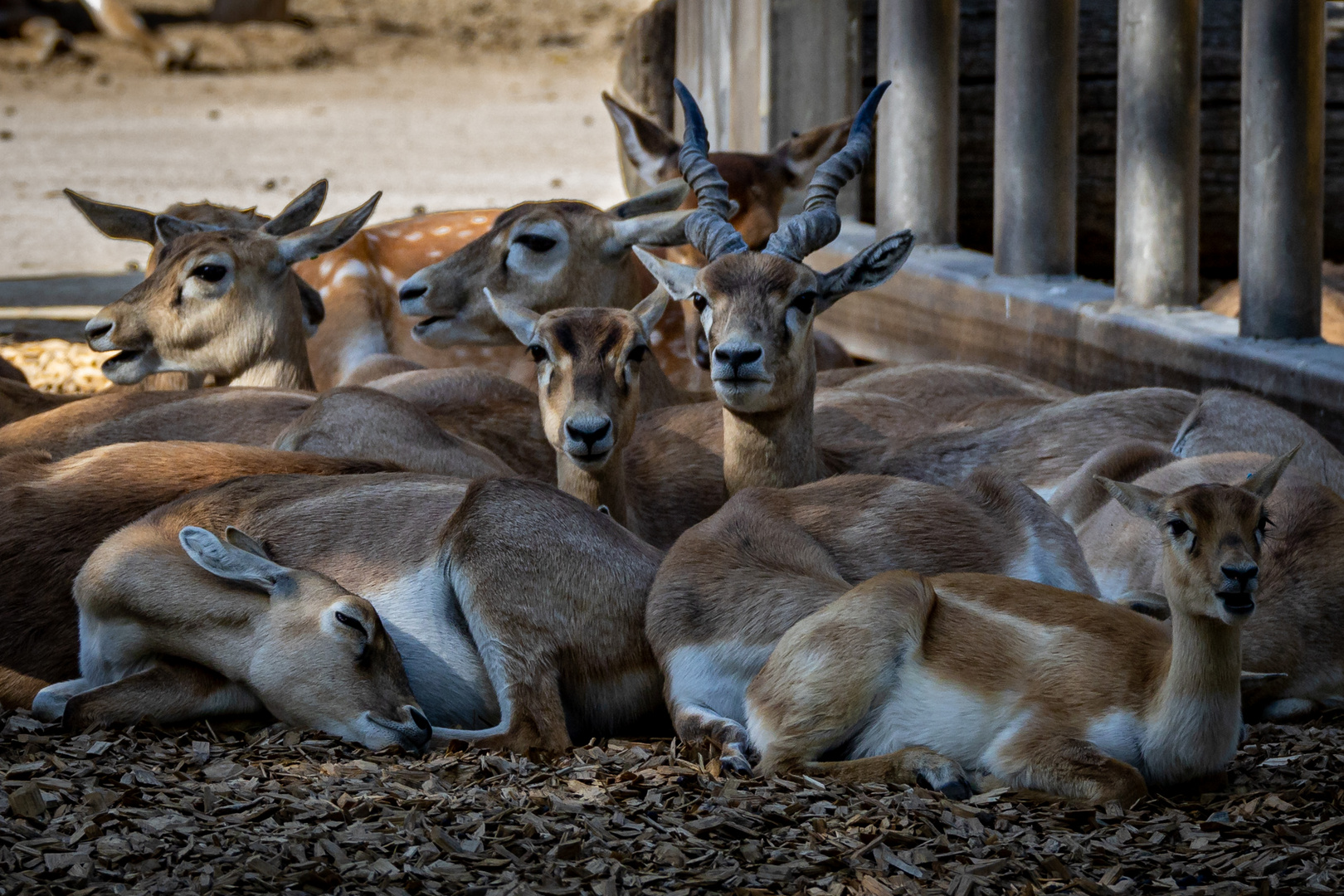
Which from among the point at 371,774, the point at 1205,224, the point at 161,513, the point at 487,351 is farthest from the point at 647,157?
the point at 371,774

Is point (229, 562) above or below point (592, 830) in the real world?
above

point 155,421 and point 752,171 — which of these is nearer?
point 155,421

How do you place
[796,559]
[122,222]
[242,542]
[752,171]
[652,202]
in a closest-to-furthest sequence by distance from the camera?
[242,542] → [796,559] → [652,202] → [122,222] → [752,171]

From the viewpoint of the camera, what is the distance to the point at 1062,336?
25.0 feet

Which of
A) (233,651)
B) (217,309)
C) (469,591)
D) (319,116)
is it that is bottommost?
(233,651)

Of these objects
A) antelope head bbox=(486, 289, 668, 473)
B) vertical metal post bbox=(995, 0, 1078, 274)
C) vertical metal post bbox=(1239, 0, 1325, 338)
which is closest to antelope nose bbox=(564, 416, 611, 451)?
antelope head bbox=(486, 289, 668, 473)

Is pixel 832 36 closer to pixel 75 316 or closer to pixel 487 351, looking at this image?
pixel 487 351

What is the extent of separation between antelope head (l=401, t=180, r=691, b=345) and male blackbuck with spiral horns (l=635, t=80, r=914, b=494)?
0.92 metres

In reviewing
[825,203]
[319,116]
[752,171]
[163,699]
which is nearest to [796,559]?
[163,699]

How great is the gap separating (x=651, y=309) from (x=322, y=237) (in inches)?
64.4

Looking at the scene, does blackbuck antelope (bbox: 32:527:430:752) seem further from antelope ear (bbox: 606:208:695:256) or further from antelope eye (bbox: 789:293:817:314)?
antelope ear (bbox: 606:208:695:256)

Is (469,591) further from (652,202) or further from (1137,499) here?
(652,202)

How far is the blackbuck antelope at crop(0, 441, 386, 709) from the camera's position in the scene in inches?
176

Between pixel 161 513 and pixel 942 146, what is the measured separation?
17.3ft
